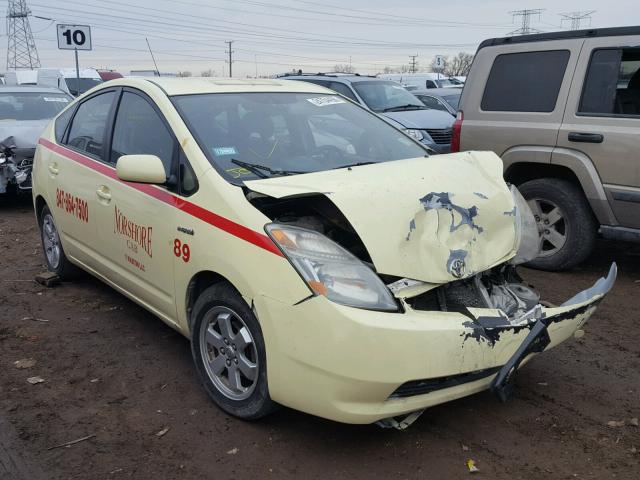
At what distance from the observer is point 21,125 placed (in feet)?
29.7

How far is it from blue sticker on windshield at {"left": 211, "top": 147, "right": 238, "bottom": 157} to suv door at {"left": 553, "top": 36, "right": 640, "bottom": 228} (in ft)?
10.9

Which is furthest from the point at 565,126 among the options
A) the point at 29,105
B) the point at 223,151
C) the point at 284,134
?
the point at 29,105

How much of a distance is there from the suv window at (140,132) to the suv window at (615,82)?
147 inches

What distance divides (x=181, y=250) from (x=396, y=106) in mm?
8356

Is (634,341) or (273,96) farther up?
(273,96)

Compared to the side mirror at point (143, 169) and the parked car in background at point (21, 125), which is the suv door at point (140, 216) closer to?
the side mirror at point (143, 169)

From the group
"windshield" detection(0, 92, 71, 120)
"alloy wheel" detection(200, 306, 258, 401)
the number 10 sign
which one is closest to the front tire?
"alloy wheel" detection(200, 306, 258, 401)

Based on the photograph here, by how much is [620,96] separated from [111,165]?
4.18 meters

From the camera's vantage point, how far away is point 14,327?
464 centimetres

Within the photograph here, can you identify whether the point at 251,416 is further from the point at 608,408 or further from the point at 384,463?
the point at 608,408

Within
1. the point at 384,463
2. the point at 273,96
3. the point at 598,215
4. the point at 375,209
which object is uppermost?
the point at 273,96

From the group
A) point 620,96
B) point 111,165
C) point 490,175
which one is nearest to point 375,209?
point 490,175

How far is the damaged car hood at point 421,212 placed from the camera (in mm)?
2906

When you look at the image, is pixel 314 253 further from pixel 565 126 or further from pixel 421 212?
pixel 565 126
